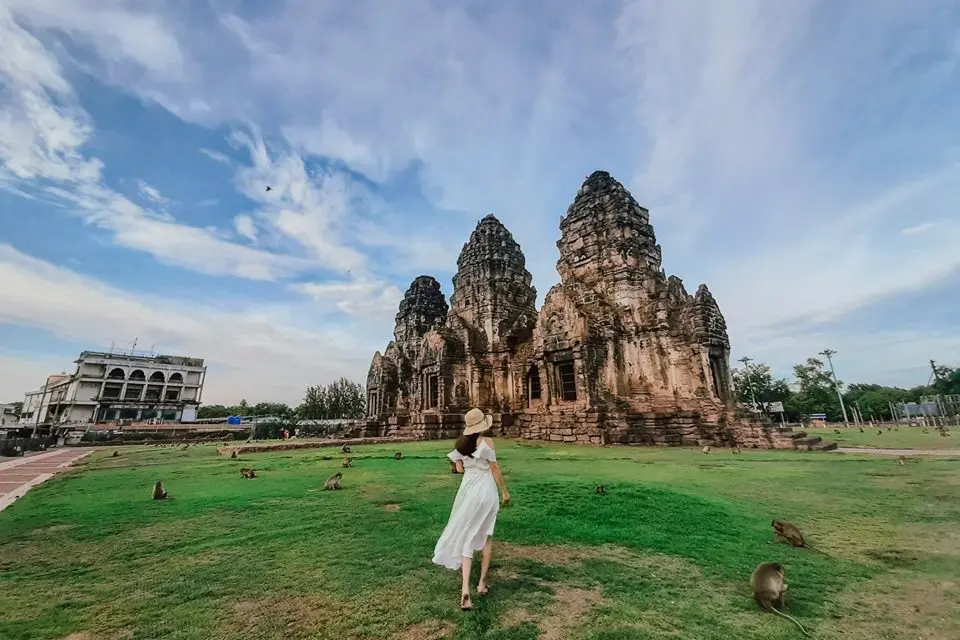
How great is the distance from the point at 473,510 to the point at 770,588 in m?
2.31

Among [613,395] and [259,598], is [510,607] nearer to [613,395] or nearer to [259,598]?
[259,598]

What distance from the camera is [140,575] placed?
394 cm

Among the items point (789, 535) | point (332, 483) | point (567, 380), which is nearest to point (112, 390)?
point (567, 380)

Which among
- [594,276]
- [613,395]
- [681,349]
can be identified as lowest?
[613,395]

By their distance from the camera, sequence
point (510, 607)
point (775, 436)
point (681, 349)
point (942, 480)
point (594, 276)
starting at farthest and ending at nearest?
1. point (594, 276)
2. point (681, 349)
3. point (775, 436)
4. point (942, 480)
5. point (510, 607)

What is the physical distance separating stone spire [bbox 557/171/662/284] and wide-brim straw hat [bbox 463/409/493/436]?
1913 cm

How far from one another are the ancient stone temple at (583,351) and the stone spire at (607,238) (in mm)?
63

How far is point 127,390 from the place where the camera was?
204 ft

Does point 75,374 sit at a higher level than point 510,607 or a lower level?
higher

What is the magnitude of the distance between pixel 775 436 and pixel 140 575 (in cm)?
1846

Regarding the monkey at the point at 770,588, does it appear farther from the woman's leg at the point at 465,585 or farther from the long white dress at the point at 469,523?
the woman's leg at the point at 465,585

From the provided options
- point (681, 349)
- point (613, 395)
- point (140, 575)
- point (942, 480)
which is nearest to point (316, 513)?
point (140, 575)

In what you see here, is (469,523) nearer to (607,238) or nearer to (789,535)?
(789,535)

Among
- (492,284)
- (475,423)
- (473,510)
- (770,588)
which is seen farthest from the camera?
(492,284)
